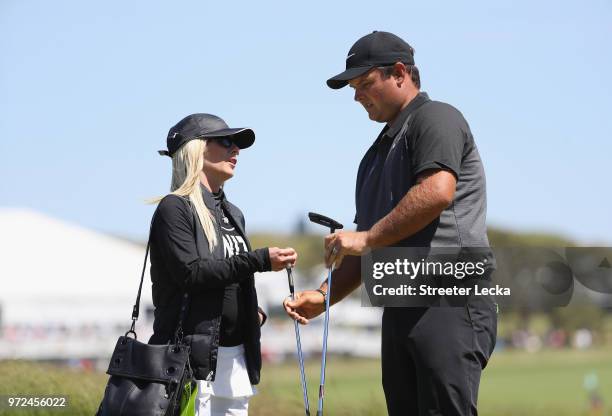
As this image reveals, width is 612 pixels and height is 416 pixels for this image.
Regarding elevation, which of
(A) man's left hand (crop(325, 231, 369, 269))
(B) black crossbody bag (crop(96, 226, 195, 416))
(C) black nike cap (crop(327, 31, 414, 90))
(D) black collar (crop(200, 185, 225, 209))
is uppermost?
(C) black nike cap (crop(327, 31, 414, 90))

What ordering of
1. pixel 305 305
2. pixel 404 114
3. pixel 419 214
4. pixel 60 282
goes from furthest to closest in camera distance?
pixel 60 282 < pixel 305 305 < pixel 404 114 < pixel 419 214

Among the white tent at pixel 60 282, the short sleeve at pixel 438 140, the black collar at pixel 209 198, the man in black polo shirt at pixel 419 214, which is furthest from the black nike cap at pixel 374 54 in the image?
the white tent at pixel 60 282

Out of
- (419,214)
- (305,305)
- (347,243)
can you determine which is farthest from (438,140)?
(305,305)

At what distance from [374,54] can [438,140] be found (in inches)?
23.7

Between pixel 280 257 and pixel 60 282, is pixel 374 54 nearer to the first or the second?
pixel 280 257

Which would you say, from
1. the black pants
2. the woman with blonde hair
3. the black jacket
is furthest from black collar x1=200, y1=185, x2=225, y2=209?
the black pants

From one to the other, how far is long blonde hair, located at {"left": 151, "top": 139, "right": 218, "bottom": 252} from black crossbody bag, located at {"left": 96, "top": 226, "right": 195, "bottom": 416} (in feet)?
1.50

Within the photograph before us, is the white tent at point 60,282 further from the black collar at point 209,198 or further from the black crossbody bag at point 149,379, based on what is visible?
the black crossbody bag at point 149,379

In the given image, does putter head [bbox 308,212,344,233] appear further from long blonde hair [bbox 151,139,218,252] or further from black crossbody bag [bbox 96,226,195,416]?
black crossbody bag [bbox 96,226,195,416]

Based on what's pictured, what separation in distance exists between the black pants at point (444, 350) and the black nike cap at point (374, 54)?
104 centimetres

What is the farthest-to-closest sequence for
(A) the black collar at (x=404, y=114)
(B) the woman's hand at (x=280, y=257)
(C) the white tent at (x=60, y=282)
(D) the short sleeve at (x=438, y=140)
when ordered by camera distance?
(C) the white tent at (x=60, y=282), (B) the woman's hand at (x=280, y=257), (A) the black collar at (x=404, y=114), (D) the short sleeve at (x=438, y=140)

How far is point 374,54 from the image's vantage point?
4242mm

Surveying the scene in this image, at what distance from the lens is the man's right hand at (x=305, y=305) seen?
4.52m

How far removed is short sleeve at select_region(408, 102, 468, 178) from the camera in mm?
3818
